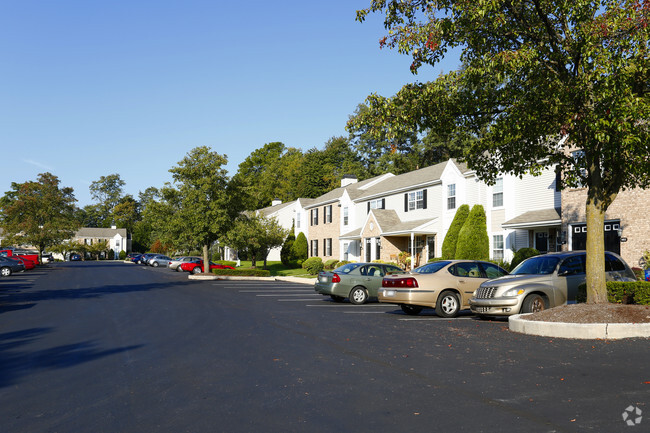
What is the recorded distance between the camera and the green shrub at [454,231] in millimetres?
31672

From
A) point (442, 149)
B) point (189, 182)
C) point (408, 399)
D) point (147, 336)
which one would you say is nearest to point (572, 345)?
point (408, 399)

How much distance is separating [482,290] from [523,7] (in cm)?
693

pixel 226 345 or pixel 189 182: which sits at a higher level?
pixel 189 182

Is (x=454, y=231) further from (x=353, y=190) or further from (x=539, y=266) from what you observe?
(x=353, y=190)

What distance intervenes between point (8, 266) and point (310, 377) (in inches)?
1661

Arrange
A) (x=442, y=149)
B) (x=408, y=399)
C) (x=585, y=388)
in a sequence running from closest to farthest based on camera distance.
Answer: (x=408, y=399) → (x=585, y=388) → (x=442, y=149)

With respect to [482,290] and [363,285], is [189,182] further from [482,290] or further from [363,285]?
[482,290]

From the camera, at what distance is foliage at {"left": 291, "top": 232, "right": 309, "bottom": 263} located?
184 ft

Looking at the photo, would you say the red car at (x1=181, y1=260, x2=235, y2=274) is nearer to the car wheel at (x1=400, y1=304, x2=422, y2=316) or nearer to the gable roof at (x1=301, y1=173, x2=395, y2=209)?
the gable roof at (x1=301, y1=173, x2=395, y2=209)

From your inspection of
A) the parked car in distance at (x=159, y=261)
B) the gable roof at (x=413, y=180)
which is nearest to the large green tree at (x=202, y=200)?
the gable roof at (x=413, y=180)

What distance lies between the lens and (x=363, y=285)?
1967cm

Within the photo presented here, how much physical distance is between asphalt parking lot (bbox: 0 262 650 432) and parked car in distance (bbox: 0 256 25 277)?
106ft

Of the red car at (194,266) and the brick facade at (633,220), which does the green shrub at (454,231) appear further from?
the red car at (194,266)

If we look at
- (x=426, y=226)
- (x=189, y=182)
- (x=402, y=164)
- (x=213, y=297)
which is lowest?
(x=213, y=297)
